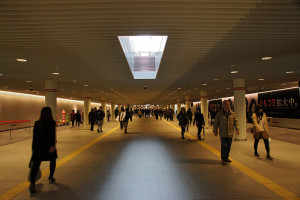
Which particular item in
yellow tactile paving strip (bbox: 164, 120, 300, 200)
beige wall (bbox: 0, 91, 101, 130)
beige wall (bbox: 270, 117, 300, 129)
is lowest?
yellow tactile paving strip (bbox: 164, 120, 300, 200)

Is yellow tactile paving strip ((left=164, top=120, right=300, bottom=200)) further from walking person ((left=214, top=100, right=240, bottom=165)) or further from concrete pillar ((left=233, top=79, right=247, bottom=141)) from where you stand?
concrete pillar ((left=233, top=79, right=247, bottom=141))

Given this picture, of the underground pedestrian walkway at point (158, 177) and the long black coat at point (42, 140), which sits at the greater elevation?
the long black coat at point (42, 140)

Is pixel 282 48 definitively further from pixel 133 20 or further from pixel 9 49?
pixel 9 49

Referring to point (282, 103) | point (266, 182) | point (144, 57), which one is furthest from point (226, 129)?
point (282, 103)

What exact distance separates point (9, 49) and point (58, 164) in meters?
4.17

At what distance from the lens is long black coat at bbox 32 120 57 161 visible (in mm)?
4852

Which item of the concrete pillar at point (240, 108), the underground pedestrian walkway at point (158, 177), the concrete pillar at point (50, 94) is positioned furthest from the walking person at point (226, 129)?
the concrete pillar at point (50, 94)

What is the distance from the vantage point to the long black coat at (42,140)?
485cm

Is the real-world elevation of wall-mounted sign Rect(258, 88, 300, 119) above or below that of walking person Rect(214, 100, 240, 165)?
above

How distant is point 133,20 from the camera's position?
516 cm

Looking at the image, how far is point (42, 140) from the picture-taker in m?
Result: 4.88

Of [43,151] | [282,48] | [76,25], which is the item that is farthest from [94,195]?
[282,48]

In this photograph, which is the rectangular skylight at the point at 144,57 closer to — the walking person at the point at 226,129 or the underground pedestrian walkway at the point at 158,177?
the walking person at the point at 226,129

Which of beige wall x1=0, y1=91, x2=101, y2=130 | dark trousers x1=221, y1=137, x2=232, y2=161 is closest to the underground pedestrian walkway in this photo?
dark trousers x1=221, y1=137, x2=232, y2=161
